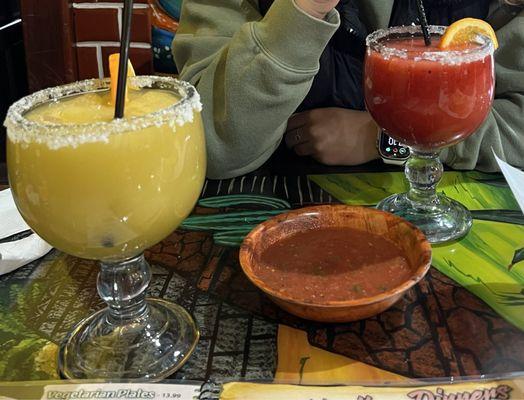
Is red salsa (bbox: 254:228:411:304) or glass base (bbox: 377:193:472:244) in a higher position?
red salsa (bbox: 254:228:411:304)

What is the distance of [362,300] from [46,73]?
6.56 feet

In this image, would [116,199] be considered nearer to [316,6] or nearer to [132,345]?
[132,345]

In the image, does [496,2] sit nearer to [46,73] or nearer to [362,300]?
[362,300]

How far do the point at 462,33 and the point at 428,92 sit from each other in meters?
0.12

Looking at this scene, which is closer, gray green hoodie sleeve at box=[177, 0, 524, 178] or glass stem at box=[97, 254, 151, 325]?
glass stem at box=[97, 254, 151, 325]

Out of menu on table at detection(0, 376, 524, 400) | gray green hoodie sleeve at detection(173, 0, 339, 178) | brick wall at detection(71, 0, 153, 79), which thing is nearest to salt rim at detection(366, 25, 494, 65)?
gray green hoodie sleeve at detection(173, 0, 339, 178)

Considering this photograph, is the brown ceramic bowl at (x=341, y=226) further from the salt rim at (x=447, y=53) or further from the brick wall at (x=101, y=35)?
the brick wall at (x=101, y=35)

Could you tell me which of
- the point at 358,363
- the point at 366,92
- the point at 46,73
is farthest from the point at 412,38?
the point at 46,73

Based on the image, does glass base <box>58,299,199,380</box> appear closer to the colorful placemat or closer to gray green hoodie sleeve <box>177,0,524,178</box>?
the colorful placemat

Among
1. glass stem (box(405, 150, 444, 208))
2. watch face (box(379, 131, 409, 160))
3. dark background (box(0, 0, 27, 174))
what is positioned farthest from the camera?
dark background (box(0, 0, 27, 174))

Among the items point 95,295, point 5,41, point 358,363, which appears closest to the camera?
point 358,363

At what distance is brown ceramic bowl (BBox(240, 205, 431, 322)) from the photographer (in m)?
0.69

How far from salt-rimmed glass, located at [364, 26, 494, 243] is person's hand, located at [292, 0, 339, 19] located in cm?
10

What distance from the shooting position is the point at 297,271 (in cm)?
78
